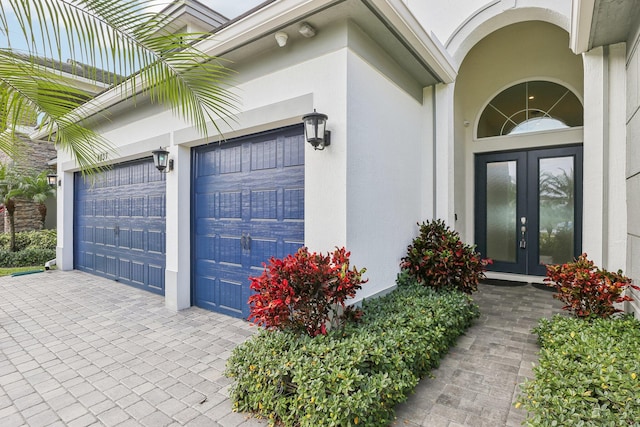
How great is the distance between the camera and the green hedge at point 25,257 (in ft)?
31.6

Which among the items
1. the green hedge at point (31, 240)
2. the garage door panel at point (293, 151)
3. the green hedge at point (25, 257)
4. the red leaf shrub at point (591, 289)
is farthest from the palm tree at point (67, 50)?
the green hedge at point (31, 240)

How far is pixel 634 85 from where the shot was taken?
3572 millimetres

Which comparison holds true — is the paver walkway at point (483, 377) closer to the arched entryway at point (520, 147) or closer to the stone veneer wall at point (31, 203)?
the arched entryway at point (520, 147)

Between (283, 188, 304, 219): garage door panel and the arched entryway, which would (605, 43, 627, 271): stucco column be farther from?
(283, 188, 304, 219): garage door panel

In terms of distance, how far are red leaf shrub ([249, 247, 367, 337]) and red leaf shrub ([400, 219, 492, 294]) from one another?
6.45 ft

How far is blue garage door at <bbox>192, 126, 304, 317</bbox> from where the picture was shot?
14.2 feet

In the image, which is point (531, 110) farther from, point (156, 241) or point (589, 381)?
point (156, 241)

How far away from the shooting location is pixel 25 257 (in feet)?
32.3

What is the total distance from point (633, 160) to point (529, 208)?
316 cm

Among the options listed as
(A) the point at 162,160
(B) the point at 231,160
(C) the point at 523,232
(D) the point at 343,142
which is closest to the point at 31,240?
(A) the point at 162,160

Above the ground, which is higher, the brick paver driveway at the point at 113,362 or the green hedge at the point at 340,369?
the green hedge at the point at 340,369

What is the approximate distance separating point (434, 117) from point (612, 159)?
2.47 meters

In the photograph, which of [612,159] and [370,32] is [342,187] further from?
[612,159]

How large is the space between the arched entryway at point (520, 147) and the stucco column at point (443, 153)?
3.74ft
